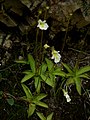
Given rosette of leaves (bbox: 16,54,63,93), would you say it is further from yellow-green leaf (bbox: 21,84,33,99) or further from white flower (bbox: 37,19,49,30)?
white flower (bbox: 37,19,49,30)

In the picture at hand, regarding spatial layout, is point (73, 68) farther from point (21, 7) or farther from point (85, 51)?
point (21, 7)

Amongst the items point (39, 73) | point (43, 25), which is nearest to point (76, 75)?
point (39, 73)

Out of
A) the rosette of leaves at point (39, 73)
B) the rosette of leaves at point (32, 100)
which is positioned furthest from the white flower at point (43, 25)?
the rosette of leaves at point (32, 100)

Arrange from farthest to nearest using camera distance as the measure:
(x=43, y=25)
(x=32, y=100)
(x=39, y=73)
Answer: (x=39, y=73) < (x=32, y=100) < (x=43, y=25)

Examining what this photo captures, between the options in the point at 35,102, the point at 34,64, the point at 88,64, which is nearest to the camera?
the point at 35,102

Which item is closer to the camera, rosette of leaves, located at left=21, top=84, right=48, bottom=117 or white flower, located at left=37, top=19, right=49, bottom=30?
white flower, located at left=37, top=19, right=49, bottom=30

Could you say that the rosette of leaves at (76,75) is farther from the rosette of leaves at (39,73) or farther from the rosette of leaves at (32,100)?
the rosette of leaves at (32,100)

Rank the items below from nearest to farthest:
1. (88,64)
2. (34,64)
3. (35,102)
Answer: (35,102) < (34,64) < (88,64)

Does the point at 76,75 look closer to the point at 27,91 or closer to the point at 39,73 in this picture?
the point at 39,73

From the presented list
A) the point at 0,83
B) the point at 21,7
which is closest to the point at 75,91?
the point at 0,83

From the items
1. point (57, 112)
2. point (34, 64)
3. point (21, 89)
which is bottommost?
point (57, 112)

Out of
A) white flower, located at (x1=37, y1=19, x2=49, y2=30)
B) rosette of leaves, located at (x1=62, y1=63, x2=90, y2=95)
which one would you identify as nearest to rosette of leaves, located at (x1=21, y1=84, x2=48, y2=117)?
rosette of leaves, located at (x1=62, y1=63, x2=90, y2=95)
